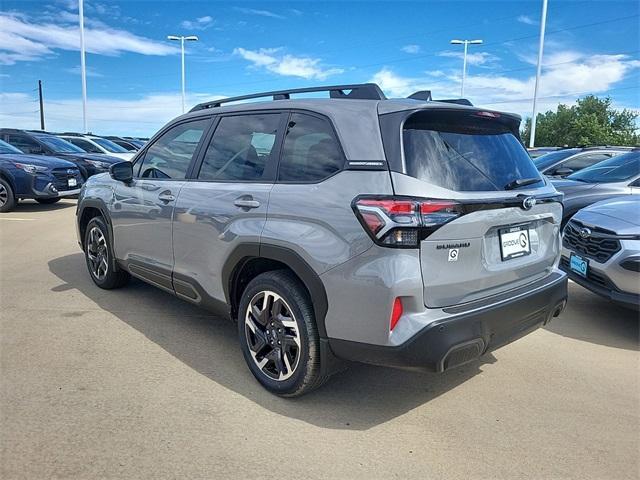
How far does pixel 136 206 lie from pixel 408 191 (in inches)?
108

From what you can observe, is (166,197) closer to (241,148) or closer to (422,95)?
(241,148)

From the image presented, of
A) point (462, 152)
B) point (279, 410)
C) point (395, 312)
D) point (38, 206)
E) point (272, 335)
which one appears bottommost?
point (279, 410)

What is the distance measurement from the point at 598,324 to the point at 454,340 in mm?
2828

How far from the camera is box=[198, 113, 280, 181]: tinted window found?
3.21 meters

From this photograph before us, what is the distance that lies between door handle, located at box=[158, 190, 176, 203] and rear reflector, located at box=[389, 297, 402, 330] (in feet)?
6.95

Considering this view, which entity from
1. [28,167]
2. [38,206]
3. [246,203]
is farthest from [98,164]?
[246,203]

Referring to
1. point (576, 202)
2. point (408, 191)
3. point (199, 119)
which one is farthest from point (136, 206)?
point (576, 202)

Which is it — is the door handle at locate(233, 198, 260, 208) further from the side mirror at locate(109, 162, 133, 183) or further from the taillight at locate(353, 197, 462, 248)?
the side mirror at locate(109, 162, 133, 183)

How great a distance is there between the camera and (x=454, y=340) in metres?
2.48

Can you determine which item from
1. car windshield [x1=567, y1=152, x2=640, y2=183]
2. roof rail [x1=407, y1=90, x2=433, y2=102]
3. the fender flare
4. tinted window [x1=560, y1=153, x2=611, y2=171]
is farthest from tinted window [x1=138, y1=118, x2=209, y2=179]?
tinted window [x1=560, y1=153, x2=611, y2=171]

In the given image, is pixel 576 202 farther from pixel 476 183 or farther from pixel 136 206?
pixel 136 206

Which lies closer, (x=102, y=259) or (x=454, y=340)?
(x=454, y=340)

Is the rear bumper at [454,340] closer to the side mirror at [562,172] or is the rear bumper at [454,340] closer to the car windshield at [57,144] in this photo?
the side mirror at [562,172]

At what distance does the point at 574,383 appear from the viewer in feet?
11.0
